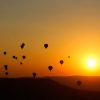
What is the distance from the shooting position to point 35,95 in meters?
176

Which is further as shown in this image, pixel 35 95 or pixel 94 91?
pixel 94 91

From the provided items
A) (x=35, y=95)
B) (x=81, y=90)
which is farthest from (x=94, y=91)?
(x=35, y=95)

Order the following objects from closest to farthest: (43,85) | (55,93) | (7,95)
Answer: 1. (7,95)
2. (55,93)
3. (43,85)

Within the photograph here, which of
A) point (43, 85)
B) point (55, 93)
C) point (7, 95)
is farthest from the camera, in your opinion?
point (43, 85)

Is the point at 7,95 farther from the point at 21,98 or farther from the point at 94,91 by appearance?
the point at 94,91

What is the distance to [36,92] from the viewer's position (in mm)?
181750

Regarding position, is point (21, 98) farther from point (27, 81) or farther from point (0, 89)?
point (27, 81)

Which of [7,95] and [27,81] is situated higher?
[27,81]

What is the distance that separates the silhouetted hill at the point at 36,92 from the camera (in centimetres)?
17180

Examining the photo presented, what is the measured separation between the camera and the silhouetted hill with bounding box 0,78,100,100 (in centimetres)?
17180

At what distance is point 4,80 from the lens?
18550 cm

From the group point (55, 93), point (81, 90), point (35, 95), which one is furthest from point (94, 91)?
point (35, 95)

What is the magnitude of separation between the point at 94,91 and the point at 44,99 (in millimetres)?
31506

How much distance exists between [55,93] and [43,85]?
1415 cm
